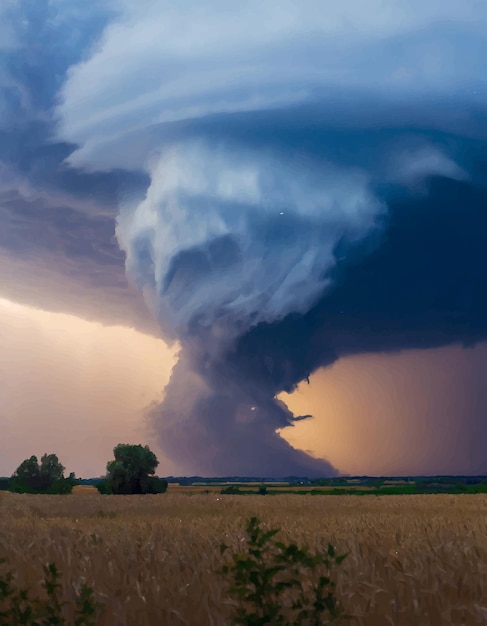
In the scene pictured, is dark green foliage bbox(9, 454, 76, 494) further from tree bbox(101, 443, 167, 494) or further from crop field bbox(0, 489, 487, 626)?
crop field bbox(0, 489, 487, 626)

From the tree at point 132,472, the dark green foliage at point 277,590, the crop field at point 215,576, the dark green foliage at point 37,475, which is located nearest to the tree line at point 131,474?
the tree at point 132,472

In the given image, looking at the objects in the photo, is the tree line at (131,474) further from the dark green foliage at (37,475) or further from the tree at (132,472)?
the dark green foliage at (37,475)

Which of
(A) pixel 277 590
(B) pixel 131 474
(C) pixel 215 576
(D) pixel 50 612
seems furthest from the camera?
(B) pixel 131 474

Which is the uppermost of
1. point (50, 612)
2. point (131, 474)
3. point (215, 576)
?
point (131, 474)

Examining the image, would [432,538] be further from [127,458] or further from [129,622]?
[127,458]

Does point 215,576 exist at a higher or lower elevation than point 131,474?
lower

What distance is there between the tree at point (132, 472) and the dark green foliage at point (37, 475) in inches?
691

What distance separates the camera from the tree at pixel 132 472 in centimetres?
8131

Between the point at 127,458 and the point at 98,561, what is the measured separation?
246 ft

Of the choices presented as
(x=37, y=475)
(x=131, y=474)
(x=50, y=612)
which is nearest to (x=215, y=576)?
(x=50, y=612)

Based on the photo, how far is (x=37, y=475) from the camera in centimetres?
9825

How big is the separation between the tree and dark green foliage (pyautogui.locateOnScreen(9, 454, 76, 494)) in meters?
17.6

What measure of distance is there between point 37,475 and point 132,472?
23.1 m

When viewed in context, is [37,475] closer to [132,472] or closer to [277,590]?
[132,472]
